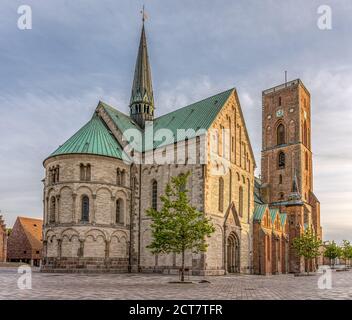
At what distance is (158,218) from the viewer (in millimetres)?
33312

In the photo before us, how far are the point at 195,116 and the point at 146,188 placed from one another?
10.6 meters

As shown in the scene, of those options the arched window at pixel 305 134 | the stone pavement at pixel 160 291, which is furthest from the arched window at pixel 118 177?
the arched window at pixel 305 134

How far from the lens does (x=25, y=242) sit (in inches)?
3140

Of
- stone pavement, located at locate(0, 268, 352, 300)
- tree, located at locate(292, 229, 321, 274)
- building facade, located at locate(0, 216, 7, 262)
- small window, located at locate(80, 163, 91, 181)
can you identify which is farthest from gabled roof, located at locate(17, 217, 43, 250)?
stone pavement, located at locate(0, 268, 352, 300)

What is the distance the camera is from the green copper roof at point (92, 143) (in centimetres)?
4725

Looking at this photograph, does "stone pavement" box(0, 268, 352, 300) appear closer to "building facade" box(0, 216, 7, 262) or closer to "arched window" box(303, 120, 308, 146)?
"building facade" box(0, 216, 7, 262)

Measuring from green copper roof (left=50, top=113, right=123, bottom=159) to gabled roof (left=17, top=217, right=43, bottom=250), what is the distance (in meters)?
37.0

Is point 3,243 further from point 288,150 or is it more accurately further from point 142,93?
point 288,150

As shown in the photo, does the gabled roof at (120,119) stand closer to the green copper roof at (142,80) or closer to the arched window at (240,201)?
the green copper roof at (142,80)

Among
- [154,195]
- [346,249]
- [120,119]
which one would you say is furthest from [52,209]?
[346,249]

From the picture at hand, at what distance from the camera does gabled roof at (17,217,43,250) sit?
79375 mm

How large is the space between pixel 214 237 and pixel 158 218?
50.1ft
